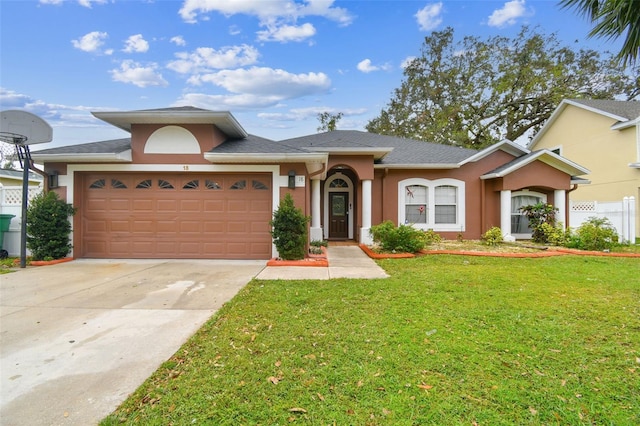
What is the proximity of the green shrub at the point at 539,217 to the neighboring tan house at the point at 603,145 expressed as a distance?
176cm

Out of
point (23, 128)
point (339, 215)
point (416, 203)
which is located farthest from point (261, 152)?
point (416, 203)

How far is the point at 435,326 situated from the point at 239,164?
20.3 ft

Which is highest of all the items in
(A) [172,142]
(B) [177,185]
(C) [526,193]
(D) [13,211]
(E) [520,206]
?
(A) [172,142]

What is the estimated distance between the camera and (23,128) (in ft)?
23.5

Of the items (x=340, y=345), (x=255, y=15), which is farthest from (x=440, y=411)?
(x=255, y=15)

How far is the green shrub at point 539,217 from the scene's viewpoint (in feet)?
36.0

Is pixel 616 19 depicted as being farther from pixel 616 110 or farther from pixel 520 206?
pixel 616 110

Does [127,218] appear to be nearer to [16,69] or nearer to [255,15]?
[16,69]

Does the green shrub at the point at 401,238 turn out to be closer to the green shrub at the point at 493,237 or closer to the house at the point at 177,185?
the house at the point at 177,185

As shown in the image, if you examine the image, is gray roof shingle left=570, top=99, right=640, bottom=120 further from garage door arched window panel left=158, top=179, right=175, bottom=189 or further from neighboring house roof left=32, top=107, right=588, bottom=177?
garage door arched window panel left=158, top=179, right=175, bottom=189

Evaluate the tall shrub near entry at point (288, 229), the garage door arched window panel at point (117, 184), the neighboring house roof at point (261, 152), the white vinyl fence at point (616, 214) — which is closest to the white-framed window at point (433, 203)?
the neighboring house roof at point (261, 152)

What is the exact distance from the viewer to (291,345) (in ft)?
10.3

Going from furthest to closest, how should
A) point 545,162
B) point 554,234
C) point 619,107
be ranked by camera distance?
point 619,107, point 545,162, point 554,234

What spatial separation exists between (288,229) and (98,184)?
553 centimetres
